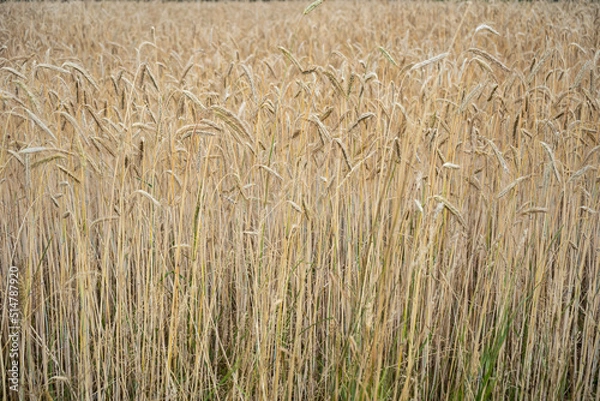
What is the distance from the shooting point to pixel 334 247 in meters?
1.84

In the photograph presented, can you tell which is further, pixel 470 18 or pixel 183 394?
pixel 470 18

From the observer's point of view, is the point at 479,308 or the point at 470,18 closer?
the point at 479,308

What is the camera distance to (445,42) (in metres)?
5.28

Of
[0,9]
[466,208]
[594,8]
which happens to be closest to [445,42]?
[594,8]

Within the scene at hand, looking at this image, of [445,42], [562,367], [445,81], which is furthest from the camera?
[445,42]

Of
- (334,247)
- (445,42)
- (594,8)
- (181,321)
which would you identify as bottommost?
(181,321)

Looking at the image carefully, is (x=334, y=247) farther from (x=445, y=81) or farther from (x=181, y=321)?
(x=445, y=81)

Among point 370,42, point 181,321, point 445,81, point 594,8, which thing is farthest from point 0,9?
point 594,8

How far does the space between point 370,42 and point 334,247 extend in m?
4.09

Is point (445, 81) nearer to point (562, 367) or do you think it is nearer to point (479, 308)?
point (479, 308)

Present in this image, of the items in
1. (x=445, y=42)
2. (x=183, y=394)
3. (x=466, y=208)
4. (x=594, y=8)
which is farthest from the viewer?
(x=594, y=8)

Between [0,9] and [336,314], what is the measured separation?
23.9ft

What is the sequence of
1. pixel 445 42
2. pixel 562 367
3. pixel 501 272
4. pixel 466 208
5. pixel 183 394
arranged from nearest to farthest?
pixel 183 394, pixel 562 367, pixel 501 272, pixel 466 208, pixel 445 42

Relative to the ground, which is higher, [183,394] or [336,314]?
[336,314]
